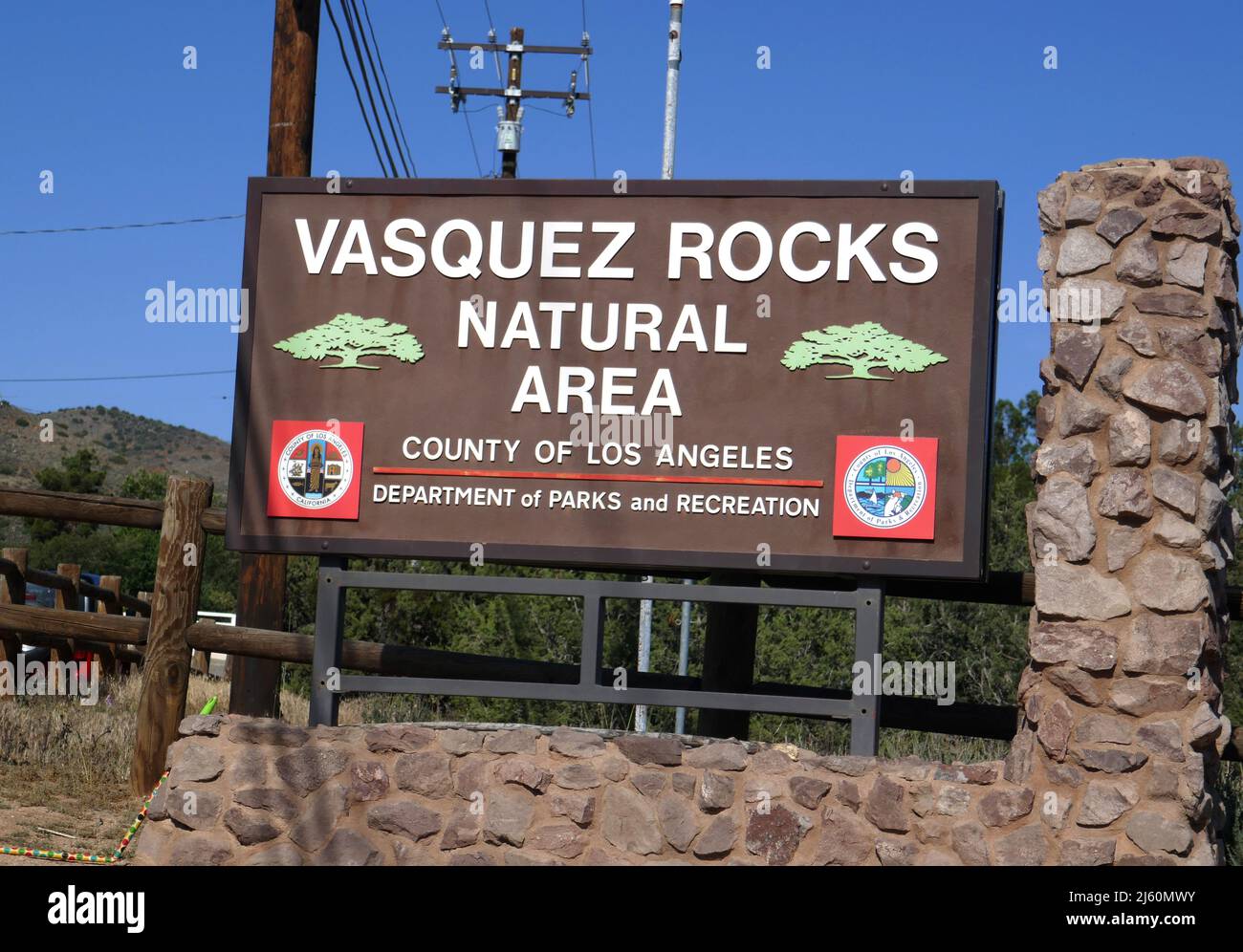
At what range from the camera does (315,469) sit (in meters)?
6.97

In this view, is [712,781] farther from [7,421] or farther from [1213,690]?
[7,421]

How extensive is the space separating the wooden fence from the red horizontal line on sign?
120cm

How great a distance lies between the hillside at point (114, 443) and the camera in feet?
205

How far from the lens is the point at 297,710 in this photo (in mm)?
12156

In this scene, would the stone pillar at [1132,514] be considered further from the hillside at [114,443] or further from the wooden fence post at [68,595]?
the hillside at [114,443]

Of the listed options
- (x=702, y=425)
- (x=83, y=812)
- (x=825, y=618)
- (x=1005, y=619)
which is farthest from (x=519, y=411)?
(x=1005, y=619)

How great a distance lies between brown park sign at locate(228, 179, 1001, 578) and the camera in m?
6.50

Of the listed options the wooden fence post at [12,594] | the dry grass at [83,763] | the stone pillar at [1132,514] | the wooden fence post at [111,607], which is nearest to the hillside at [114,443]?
the wooden fence post at [111,607]

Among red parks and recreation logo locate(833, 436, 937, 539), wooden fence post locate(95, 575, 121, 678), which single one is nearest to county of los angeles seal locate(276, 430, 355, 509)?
red parks and recreation logo locate(833, 436, 937, 539)

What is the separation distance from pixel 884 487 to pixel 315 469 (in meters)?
2.85

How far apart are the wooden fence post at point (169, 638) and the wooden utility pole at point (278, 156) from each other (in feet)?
3.50

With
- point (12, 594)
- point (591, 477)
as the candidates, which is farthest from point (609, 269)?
point (12, 594)

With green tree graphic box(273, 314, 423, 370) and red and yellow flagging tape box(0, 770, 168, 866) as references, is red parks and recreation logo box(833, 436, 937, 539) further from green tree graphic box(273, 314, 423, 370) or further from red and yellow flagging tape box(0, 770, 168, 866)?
red and yellow flagging tape box(0, 770, 168, 866)

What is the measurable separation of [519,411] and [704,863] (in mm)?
2342
